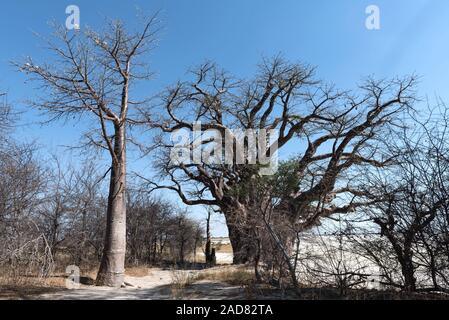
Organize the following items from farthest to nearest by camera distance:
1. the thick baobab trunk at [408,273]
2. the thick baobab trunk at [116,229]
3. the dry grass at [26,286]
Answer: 1. the thick baobab trunk at [116,229]
2. the dry grass at [26,286]
3. the thick baobab trunk at [408,273]

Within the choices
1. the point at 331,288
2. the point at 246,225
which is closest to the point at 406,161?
the point at 331,288

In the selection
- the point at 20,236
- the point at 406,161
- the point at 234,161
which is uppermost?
the point at 234,161

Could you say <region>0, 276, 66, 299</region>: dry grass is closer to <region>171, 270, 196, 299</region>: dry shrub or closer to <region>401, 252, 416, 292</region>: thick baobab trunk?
<region>171, 270, 196, 299</region>: dry shrub

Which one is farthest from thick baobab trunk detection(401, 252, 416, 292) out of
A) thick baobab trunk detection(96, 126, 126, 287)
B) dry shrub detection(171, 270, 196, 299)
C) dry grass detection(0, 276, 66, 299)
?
thick baobab trunk detection(96, 126, 126, 287)

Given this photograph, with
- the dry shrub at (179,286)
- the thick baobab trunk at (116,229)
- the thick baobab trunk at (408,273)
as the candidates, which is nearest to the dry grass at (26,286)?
the thick baobab trunk at (116,229)

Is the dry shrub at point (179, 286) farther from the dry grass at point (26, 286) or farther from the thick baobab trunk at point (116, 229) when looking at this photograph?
the dry grass at point (26, 286)

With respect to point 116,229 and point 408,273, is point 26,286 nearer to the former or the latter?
point 116,229

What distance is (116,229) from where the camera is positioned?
8.91 metres

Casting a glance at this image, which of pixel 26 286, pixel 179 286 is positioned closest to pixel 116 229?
pixel 26 286

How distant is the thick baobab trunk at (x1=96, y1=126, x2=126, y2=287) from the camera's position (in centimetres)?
865

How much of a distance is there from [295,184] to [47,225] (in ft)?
28.8

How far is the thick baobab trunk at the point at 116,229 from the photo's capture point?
865 cm
